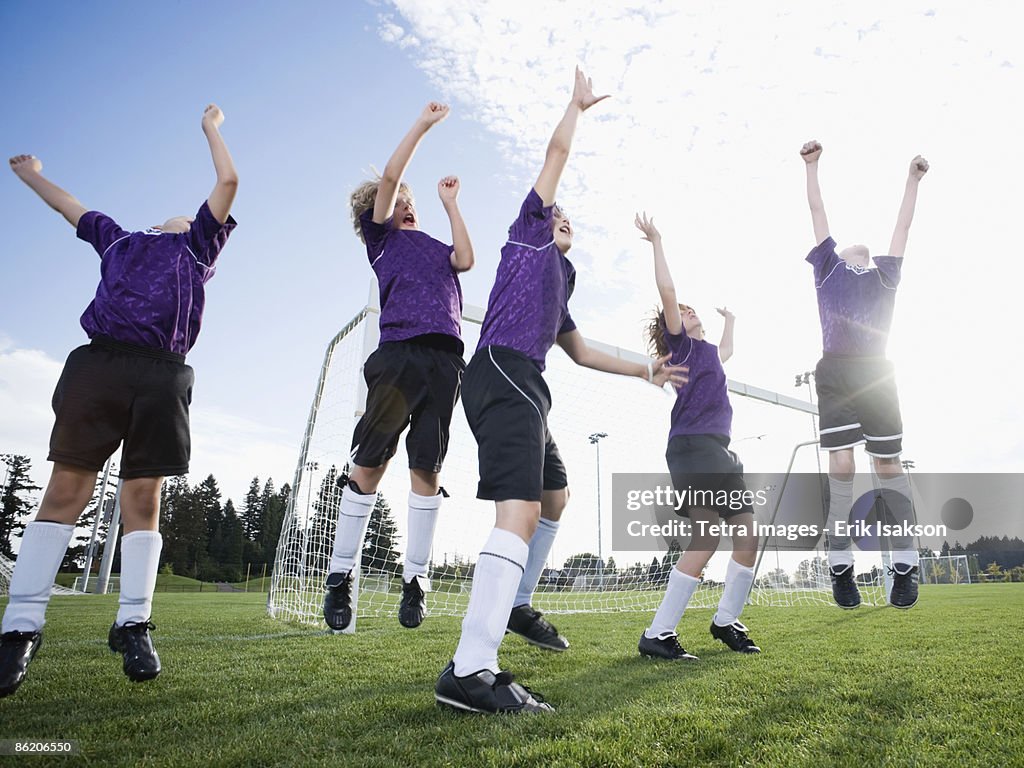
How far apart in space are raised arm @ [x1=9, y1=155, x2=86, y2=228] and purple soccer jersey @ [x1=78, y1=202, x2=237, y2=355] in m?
0.09

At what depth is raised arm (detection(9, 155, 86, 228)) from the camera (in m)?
3.74

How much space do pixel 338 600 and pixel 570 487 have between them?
226 cm

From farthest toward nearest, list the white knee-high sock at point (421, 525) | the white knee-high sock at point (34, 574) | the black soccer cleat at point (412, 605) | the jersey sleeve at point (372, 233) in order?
the jersey sleeve at point (372, 233) → the white knee-high sock at point (421, 525) → the black soccer cleat at point (412, 605) → the white knee-high sock at point (34, 574)

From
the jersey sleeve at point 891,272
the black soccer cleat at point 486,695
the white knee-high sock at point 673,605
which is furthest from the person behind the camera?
the jersey sleeve at point 891,272

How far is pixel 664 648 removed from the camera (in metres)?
4.33

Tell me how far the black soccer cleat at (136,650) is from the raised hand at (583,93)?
11.0ft

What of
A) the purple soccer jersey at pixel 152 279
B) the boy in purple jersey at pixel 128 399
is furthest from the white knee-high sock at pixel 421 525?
the purple soccer jersey at pixel 152 279

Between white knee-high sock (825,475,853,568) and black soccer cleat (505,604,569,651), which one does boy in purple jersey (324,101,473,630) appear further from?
white knee-high sock (825,475,853,568)

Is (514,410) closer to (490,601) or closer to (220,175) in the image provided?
(490,601)

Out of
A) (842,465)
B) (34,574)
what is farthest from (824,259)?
(34,574)

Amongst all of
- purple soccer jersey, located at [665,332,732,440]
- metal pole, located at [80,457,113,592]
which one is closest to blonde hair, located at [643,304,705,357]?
purple soccer jersey, located at [665,332,732,440]

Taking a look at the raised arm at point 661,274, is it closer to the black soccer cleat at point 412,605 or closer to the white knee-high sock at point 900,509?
the white knee-high sock at point 900,509

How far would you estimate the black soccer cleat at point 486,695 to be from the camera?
2.51m

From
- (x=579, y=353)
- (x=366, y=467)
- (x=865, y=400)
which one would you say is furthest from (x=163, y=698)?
(x=865, y=400)
